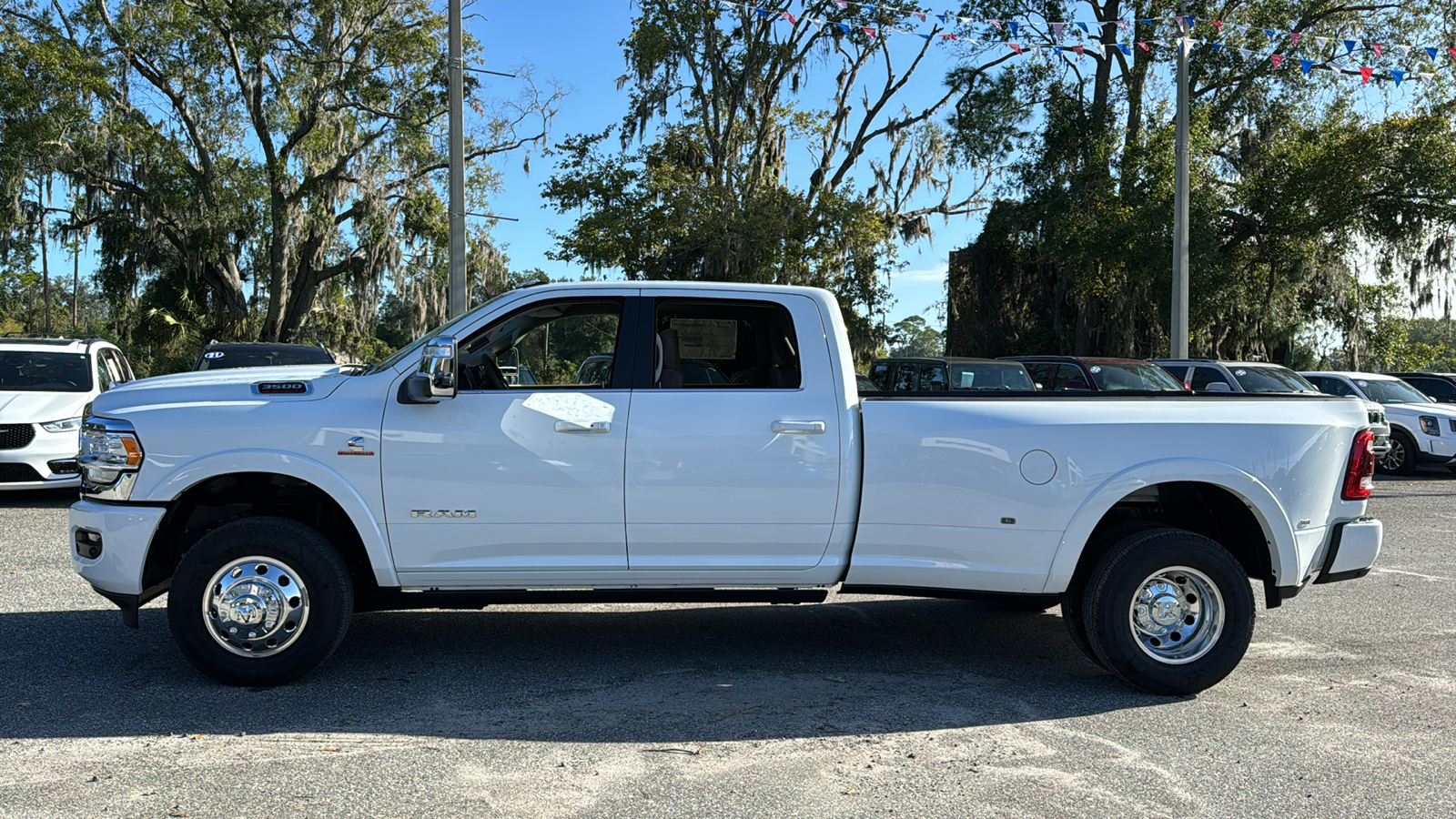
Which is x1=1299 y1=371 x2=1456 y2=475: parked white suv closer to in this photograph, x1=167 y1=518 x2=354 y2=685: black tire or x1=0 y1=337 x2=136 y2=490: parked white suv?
x1=167 y1=518 x2=354 y2=685: black tire

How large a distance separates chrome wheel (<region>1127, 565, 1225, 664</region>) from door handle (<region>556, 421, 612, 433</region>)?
2.61 metres

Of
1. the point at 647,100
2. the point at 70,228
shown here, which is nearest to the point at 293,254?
the point at 70,228

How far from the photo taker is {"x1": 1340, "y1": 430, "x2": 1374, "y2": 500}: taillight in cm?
551

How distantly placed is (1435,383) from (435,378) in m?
23.0

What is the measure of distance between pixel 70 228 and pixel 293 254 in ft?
18.5

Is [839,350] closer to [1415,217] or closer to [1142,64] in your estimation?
[1415,217]

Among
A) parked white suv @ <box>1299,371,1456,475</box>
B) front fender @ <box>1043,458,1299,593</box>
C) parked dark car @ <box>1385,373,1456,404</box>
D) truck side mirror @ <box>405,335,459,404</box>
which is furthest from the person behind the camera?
parked dark car @ <box>1385,373,1456,404</box>

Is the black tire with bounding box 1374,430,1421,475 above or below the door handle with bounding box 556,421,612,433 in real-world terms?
below

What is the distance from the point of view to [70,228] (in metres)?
30.6

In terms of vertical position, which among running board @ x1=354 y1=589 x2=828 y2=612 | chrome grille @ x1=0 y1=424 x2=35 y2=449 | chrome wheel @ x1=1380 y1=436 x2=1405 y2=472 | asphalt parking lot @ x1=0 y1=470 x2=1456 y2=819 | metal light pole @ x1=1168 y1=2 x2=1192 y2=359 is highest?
metal light pole @ x1=1168 y1=2 x2=1192 y2=359

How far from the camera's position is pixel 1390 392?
17625mm

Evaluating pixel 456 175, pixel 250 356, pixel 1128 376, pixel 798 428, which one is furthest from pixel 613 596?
pixel 1128 376

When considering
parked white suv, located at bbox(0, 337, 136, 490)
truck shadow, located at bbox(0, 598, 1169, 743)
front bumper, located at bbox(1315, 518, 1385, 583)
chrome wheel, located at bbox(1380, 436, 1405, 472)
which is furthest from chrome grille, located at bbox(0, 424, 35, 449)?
chrome wheel, located at bbox(1380, 436, 1405, 472)

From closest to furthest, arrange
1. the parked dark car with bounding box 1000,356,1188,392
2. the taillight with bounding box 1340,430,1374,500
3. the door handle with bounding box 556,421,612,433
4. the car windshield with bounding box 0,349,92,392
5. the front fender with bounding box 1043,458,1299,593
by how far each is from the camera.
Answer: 1. the door handle with bounding box 556,421,612,433
2. the front fender with bounding box 1043,458,1299,593
3. the taillight with bounding box 1340,430,1374,500
4. the car windshield with bounding box 0,349,92,392
5. the parked dark car with bounding box 1000,356,1188,392
